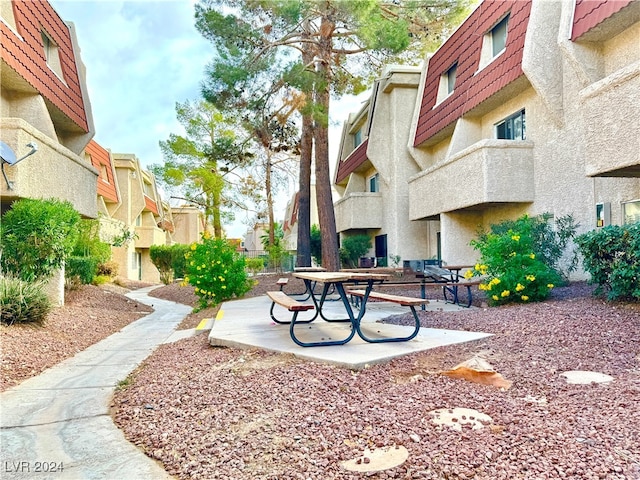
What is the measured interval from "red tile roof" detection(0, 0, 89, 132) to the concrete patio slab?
7.48m

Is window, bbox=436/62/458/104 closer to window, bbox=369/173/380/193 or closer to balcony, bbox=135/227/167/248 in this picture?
window, bbox=369/173/380/193

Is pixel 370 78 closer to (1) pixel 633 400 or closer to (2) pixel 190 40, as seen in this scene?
(2) pixel 190 40

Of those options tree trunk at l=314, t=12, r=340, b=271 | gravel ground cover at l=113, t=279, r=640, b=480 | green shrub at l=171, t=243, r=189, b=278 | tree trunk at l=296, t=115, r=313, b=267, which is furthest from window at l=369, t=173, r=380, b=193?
gravel ground cover at l=113, t=279, r=640, b=480

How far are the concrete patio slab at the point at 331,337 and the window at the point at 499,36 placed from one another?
8970 mm

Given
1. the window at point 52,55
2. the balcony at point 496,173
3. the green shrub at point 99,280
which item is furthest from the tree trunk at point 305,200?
the window at point 52,55

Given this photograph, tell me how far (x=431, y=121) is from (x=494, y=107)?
2760 millimetres

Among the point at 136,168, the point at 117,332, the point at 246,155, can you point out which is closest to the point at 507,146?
the point at 117,332

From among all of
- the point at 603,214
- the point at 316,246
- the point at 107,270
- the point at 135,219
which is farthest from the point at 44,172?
the point at 135,219

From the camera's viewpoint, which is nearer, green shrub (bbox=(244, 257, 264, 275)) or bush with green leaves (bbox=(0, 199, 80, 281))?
bush with green leaves (bbox=(0, 199, 80, 281))

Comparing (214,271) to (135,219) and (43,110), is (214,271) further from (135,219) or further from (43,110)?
(135,219)

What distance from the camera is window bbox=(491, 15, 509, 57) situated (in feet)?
40.8

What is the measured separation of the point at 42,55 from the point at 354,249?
44.0ft

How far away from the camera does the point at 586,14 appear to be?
8.88 metres

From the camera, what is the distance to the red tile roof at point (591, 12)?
26.6 ft
